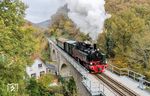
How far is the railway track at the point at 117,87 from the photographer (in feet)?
74.4

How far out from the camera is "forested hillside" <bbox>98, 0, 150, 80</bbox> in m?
45.8

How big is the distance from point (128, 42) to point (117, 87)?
88.9 feet

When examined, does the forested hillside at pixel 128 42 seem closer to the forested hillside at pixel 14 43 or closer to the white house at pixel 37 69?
the white house at pixel 37 69

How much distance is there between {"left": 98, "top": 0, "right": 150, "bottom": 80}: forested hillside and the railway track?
1312cm

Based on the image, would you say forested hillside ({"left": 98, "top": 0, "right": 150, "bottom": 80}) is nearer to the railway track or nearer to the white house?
the railway track

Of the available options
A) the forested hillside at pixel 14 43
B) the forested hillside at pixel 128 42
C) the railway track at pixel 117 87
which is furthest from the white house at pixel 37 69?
the forested hillside at pixel 14 43

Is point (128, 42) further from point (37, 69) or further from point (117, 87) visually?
point (117, 87)

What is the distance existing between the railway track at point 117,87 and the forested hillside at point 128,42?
13124mm

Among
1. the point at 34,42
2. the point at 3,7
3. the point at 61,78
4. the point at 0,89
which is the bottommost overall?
the point at 61,78

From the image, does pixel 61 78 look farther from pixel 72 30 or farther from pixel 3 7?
pixel 3 7

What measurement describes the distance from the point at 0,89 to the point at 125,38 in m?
36.0

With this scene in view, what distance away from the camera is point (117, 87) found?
25.0m

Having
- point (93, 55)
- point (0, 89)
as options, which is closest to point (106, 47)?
point (93, 55)

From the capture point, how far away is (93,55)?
3328cm
